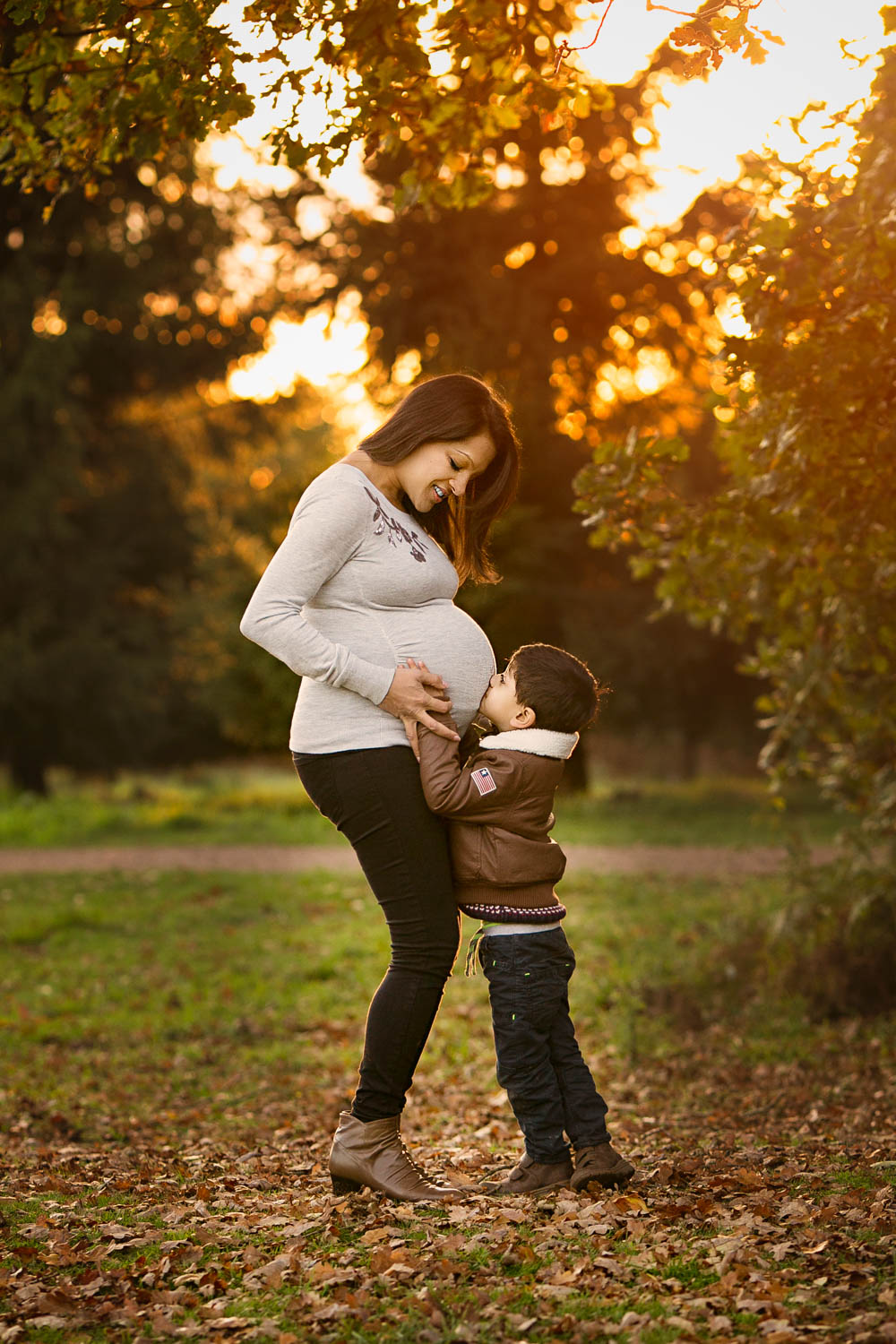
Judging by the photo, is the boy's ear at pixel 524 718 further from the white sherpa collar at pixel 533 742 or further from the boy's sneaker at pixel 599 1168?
the boy's sneaker at pixel 599 1168

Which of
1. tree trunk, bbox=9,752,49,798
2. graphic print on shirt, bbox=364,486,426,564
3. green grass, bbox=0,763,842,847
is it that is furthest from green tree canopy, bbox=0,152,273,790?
graphic print on shirt, bbox=364,486,426,564

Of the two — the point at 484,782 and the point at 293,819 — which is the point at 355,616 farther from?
the point at 293,819

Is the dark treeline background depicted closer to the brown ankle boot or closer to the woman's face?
the woman's face

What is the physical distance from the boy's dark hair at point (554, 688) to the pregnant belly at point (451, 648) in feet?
0.34

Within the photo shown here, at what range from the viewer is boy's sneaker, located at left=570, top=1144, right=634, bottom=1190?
370 cm

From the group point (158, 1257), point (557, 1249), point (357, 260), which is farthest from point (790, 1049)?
point (357, 260)

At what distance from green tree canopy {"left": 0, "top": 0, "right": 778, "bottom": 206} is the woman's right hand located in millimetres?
1853

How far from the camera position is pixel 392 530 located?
3.58 m

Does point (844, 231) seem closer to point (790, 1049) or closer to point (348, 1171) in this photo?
point (348, 1171)

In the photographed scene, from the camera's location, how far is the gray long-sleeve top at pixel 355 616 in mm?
3402

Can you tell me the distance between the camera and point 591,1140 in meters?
3.73

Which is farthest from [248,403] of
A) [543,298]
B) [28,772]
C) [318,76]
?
[318,76]

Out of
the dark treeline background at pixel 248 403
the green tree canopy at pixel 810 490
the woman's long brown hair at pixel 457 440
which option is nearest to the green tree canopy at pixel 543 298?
the dark treeline background at pixel 248 403

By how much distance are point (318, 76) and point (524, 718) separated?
227 centimetres
